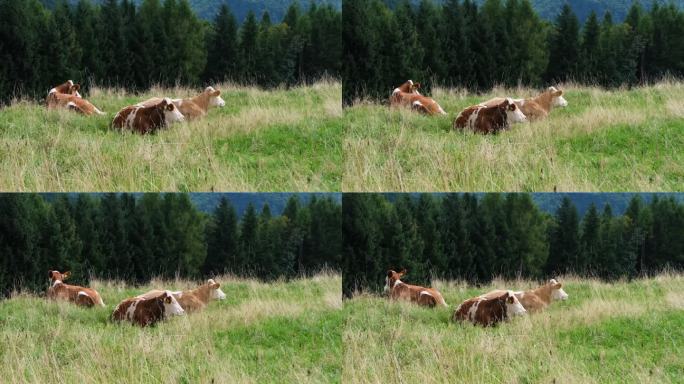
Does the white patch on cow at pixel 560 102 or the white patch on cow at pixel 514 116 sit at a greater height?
the white patch on cow at pixel 560 102

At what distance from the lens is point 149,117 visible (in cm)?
1532

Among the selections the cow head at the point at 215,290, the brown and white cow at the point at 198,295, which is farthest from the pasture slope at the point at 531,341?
the brown and white cow at the point at 198,295

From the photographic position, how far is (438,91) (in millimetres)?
16000

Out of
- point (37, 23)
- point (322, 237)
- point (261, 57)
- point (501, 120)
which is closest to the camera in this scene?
point (322, 237)

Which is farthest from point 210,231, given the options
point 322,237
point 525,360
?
point 525,360

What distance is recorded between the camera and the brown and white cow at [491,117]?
1515 centimetres

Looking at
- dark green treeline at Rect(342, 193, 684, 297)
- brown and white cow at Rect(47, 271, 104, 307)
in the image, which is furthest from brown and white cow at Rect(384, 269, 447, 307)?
brown and white cow at Rect(47, 271, 104, 307)

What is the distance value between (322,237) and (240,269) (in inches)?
85.6

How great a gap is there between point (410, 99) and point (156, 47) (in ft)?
16.7

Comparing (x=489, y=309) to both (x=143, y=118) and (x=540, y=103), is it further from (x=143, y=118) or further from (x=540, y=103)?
(x=143, y=118)

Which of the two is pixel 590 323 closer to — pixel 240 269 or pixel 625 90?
pixel 625 90

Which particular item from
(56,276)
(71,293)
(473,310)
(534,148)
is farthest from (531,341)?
(56,276)

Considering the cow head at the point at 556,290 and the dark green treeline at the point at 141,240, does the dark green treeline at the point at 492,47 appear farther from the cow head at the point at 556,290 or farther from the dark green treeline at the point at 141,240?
the cow head at the point at 556,290

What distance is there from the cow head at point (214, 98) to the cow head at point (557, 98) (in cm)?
582
